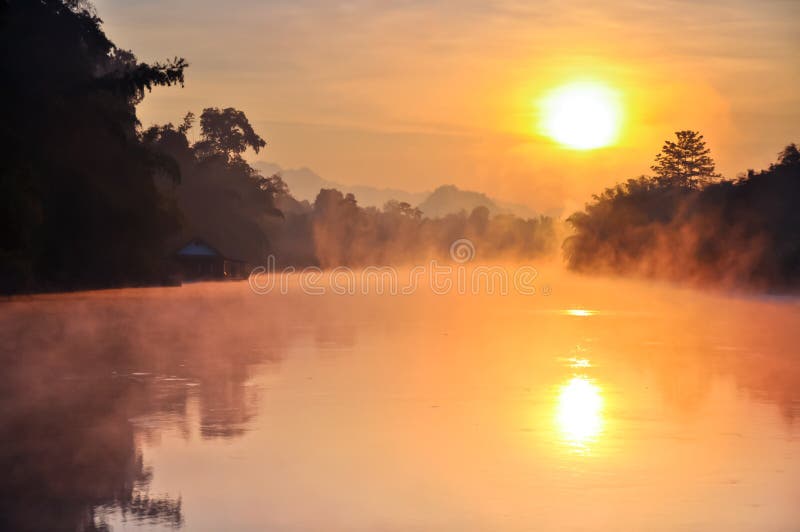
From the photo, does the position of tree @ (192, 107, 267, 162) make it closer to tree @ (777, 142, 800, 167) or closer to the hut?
the hut

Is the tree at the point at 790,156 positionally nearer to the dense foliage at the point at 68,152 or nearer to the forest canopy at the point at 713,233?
the forest canopy at the point at 713,233

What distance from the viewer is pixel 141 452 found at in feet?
41.2

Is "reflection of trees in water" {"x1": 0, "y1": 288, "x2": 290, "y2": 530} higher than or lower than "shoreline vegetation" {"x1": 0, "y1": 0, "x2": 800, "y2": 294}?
lower

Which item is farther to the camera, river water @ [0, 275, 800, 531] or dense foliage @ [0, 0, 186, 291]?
dense foliage @ [0, 0, 186, 291]

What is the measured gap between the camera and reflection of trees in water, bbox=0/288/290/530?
994 centimetres

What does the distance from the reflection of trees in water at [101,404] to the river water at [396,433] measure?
47 mm

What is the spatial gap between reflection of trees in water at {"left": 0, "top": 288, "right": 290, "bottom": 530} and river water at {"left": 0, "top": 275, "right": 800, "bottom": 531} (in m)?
0.05

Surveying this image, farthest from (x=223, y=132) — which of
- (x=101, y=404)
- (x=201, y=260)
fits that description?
(x=101, y=404)

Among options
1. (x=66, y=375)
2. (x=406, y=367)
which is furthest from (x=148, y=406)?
(x=406, y=367)

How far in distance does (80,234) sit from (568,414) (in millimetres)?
50435

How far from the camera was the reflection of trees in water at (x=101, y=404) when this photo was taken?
9938 millimetres

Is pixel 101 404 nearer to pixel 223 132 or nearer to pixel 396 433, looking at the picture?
pixel 396 433

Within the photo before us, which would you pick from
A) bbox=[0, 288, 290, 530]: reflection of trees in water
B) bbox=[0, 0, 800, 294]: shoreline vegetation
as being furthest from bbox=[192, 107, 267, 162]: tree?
bbox=[0, 288, 290, 530]: reflection of trees in water

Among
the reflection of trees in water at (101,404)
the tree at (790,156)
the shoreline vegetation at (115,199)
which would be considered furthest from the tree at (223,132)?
the reflection of trees in water at (101,404)
